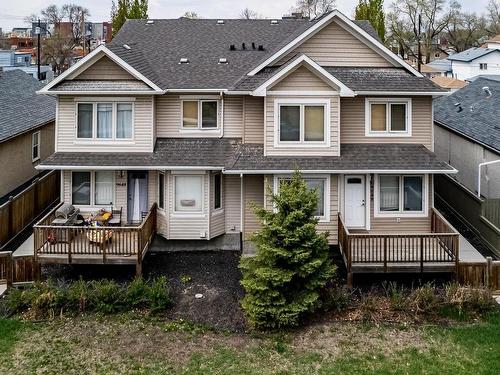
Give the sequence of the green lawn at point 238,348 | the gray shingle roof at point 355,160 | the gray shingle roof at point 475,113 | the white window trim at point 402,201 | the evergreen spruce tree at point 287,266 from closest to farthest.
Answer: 1. the green lawn at point 238,348
2. the evergreen spruce tree at point 287,266
3. the gray shingle roof at point 355,160
4. the white window trim at point 402,201
5. the gray shingle roof at point 475,113

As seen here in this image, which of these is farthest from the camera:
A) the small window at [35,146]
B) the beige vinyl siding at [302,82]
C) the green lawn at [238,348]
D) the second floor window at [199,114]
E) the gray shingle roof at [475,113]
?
the small window at [35,146]

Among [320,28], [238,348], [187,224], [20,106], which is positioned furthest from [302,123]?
[20,106]

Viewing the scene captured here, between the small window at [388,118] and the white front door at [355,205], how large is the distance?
2017 millimetres

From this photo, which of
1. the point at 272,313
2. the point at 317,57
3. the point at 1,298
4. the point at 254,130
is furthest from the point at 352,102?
the point at 1,298

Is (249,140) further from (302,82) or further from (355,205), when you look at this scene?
(355,205)

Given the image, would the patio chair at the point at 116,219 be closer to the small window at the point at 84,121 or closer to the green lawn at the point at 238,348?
the small window at the point at 84,121

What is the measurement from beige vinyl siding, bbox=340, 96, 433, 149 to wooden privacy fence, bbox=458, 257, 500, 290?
5.10 metres

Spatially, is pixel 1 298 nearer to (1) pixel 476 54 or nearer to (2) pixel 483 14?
(1) pixel 476 54

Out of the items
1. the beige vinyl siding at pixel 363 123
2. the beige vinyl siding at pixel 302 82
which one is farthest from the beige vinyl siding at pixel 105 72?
the beige vinyl siding at pixel 363 123

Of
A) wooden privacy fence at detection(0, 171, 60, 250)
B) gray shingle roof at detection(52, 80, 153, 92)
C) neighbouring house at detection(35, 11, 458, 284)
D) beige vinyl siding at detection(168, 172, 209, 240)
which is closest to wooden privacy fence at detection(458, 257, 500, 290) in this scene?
neighbouring house at detection(35, 11, 458, 284)

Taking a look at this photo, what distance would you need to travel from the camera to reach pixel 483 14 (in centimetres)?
9475

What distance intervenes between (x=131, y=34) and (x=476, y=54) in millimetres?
54066

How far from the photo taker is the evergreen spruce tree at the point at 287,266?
522 inches

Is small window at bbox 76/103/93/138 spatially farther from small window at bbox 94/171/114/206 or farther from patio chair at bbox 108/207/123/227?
patio chair at bbox 108/207/123/227
